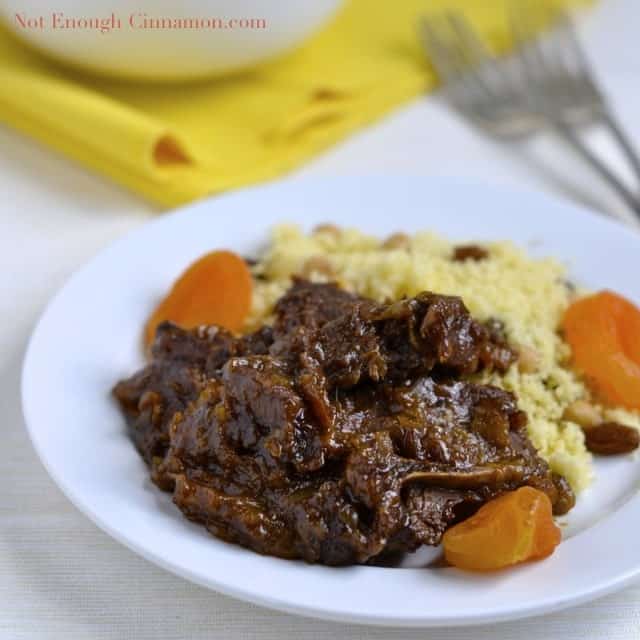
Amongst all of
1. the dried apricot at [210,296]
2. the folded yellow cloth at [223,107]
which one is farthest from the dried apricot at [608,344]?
the folded yellow cloth at [223,107]

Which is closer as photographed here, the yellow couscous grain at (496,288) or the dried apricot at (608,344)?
the yellow couscous grain at (496,288)

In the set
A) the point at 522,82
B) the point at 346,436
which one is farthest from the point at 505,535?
the point at 522,82

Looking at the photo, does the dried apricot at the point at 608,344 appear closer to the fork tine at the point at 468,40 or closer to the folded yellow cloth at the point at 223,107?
the folded yellow cloth at the point at 223,107

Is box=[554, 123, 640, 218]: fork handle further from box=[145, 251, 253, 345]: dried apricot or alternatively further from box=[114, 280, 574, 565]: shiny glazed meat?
box=[145, 251, 253, 345]: dried apricot

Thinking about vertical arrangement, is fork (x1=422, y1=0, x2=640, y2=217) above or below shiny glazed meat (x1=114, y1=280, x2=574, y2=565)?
above

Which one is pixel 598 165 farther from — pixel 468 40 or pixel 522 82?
pixel 468 40

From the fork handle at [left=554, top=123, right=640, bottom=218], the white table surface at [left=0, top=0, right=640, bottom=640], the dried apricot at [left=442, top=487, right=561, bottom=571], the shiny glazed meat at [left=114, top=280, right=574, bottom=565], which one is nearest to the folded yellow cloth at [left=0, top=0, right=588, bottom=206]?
the white table surface at [left=0, top=0, right=640, bottom=640]

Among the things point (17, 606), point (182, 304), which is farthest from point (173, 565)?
point (182, 304)
